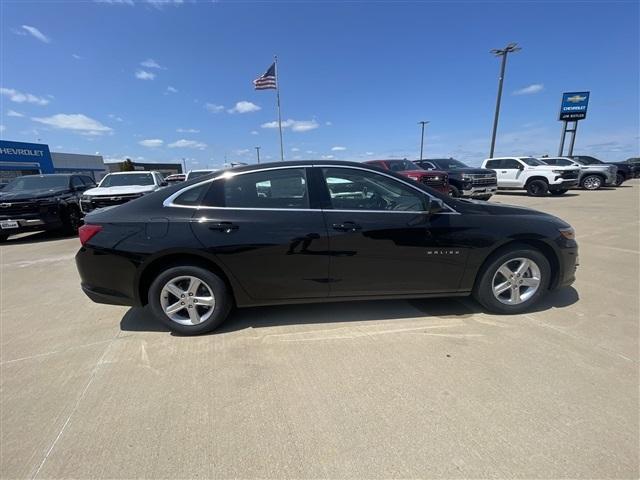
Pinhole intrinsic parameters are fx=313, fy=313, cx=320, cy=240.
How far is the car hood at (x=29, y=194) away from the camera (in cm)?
728

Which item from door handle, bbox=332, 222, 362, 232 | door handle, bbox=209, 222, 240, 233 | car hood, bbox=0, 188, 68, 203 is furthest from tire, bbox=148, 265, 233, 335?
car hood, bbox=0, 188, 68, 203

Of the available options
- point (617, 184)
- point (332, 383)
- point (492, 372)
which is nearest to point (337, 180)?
point (332, 383)

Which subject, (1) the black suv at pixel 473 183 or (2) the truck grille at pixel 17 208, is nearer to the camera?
(2) the truck grille at pixel 17 208

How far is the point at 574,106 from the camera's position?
93.9ft

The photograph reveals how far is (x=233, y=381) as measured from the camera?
2328 millimetres

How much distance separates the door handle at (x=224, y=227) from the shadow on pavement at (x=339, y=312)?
100 cm

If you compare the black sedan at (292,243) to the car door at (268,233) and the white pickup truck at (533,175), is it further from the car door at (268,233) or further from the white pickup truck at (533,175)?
the white pickup truck at (533,175)

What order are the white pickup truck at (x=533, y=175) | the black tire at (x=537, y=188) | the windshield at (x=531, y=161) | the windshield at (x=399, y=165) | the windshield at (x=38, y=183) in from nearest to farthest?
the windshield at (x=38, y=183), the windshield at (x=399, y=165), the white pickup truck at (x=533, y=175), the black tire at (x=537, y=188), the windshield at (x=531, y=161)

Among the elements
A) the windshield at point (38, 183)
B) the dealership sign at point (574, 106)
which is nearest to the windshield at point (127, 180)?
the windshield at point (38, 183)

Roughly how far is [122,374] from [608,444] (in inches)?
127

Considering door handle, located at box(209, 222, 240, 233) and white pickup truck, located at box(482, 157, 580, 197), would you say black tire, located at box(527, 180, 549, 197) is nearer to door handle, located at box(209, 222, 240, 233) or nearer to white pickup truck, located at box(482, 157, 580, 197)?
white pickup truck, located at box(482, 157, 580, 197)

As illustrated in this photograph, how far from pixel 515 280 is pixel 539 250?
0.40m

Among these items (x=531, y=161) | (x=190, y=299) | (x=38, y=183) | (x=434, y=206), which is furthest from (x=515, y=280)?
(x=531, y=161)

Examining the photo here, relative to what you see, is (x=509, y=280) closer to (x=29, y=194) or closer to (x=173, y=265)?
(x=173, y=265)
